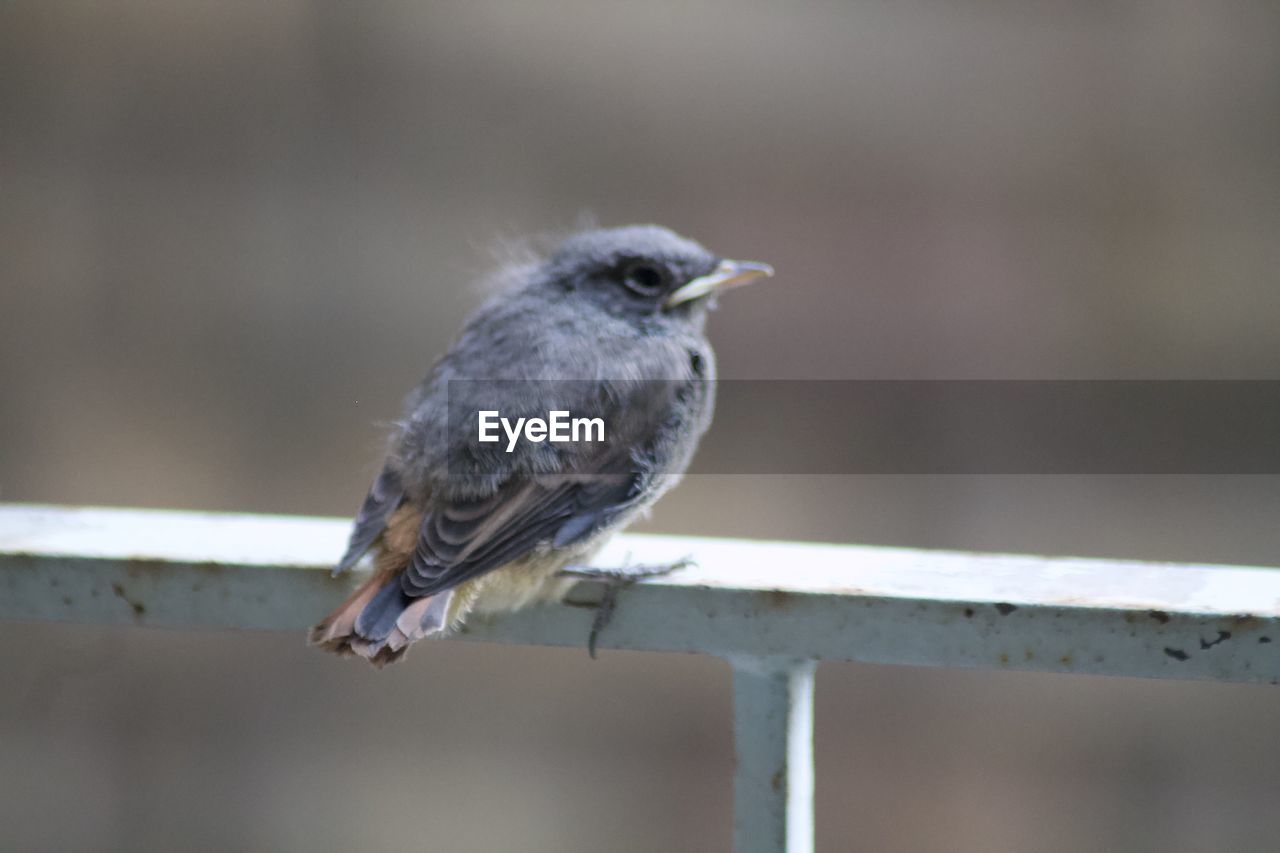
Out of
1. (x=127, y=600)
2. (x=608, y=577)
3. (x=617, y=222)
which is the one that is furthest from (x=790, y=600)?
(x=617, y=222)

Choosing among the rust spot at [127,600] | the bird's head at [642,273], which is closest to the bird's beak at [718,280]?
the bird's head at [642,273]

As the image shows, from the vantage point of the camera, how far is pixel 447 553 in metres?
1.05

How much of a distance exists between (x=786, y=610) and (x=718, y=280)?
51 cm

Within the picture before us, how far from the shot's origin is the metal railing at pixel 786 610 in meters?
0.87

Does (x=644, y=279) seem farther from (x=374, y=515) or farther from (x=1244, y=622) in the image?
(x=1244, y=622)

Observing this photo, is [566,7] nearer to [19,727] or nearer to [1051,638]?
[19,727]

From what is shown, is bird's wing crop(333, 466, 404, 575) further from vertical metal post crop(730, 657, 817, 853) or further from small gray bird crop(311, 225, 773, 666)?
vertical metal post crop(730, 657, 817, 853)

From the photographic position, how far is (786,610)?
36.3 inches

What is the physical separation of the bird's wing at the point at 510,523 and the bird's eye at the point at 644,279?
0.72ft

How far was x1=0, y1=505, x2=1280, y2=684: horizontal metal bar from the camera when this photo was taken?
87cm

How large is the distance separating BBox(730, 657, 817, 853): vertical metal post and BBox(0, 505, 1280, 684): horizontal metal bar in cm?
2

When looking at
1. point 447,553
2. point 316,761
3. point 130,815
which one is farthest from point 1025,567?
point 130,815
